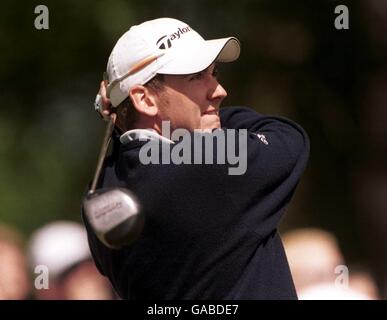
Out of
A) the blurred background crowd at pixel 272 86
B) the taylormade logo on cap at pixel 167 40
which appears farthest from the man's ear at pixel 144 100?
the blurred background crowd at pixel 272 86

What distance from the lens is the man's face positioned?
2.79 meters

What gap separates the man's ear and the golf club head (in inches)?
11.1

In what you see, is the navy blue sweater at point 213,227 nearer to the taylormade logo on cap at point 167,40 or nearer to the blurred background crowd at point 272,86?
the taylormade logo on cap at point 167,40

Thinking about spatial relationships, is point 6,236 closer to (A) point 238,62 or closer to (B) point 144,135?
(A) point 238,62

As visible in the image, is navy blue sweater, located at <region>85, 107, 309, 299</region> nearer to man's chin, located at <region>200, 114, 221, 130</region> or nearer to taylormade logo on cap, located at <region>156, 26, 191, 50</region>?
man's chin, located at <region>200, 114, 221, 130</region>

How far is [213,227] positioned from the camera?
269cm

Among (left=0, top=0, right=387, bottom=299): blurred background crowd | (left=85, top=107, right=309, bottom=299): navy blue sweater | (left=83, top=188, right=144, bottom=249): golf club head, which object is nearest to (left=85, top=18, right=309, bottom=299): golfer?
(left=85, top=107, right=309, bottom=299): navy blue sweater

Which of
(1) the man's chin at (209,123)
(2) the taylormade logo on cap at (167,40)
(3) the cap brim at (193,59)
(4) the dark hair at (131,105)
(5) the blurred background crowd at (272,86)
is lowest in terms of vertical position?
(5) the blurred background crowd at (272,86)

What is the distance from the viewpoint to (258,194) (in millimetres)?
2719

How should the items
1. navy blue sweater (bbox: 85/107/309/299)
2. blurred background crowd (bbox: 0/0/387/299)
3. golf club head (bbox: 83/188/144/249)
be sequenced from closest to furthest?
golf club head (bbox: 83/188/144/249)
navy blue sweater (bbox: 85/107/309/299)
blurred background crowd (bbox: 0/0/387/299)

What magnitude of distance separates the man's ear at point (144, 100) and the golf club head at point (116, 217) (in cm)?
28

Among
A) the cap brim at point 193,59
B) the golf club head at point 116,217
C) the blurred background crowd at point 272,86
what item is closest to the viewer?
the golf club head at point 116,217

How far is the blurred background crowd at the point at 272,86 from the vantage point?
5535 mm
